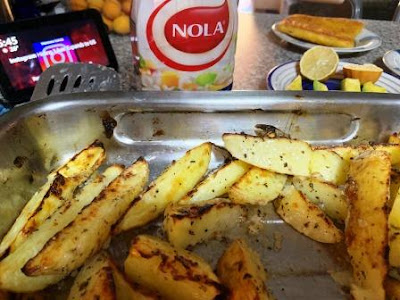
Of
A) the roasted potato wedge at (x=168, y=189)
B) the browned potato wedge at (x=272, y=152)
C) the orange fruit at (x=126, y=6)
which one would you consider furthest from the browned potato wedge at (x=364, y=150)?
the orange fruit at (x=126, y=6)

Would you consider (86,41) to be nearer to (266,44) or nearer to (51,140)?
(51,140)

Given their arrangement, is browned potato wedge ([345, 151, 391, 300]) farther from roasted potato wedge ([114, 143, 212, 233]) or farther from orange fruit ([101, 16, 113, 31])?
orange fruit ([101, 16, 113, 31])

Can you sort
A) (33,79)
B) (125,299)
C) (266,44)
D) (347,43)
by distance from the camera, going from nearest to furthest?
1. (125,299)
2. (33,79)
3. (347,43)
4. (266,44)

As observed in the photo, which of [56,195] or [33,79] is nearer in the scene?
[56,195]

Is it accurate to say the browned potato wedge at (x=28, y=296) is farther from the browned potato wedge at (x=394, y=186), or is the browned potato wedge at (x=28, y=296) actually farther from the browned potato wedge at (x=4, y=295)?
the browned potato wedge at (x=394, y=186)

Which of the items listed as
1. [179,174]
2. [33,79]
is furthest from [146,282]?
[33,79]

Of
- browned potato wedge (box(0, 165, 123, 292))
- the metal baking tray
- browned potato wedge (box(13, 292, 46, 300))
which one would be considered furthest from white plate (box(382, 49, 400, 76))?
browned potato wedge (box(13, 292, 46, 300))
